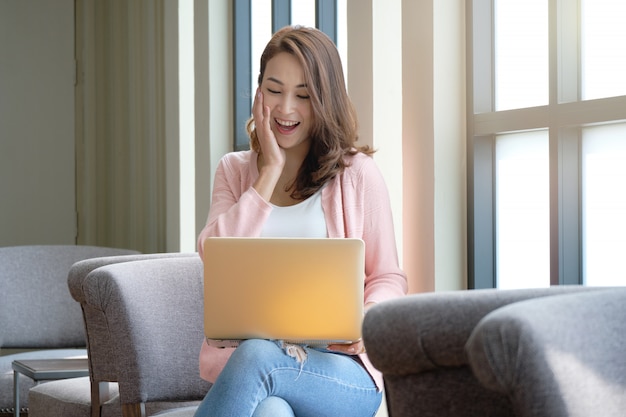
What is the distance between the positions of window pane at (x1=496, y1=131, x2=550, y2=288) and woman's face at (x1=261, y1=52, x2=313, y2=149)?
50 cm

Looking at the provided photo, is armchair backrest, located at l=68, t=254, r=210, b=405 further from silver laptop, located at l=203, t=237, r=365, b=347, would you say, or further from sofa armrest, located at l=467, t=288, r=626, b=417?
sofa armrest, located at l=467, t=288, r=626, b=417

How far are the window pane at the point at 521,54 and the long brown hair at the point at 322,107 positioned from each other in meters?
0.39

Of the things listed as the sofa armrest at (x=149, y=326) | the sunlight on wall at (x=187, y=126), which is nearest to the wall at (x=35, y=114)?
the sunlight on wall at (x=187, y=126)

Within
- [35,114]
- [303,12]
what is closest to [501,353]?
[303,12]

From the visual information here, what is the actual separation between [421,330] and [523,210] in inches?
55.5

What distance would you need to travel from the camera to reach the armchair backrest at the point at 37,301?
3.78 metres

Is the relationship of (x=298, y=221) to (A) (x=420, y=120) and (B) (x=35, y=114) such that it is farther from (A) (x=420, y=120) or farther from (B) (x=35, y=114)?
(B) (x=35, y=114)

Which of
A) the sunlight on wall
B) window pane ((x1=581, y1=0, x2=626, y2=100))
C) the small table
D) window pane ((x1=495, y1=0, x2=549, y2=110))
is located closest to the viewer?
window pane ((x1=581, y1=0, x2=626, y2=100))

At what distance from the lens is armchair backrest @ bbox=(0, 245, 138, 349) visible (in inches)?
149

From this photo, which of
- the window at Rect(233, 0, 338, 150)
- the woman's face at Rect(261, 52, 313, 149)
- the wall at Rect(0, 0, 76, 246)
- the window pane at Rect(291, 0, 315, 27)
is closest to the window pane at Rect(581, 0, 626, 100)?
the woman's face at Rect(261, 52, 313, 149)

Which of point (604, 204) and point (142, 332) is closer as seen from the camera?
point (604, 204)

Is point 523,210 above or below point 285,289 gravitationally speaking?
above

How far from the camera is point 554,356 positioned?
0.85 meters

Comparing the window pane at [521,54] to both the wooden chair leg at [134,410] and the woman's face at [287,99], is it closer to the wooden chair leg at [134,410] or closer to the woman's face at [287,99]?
the woman's face at [287,99]
